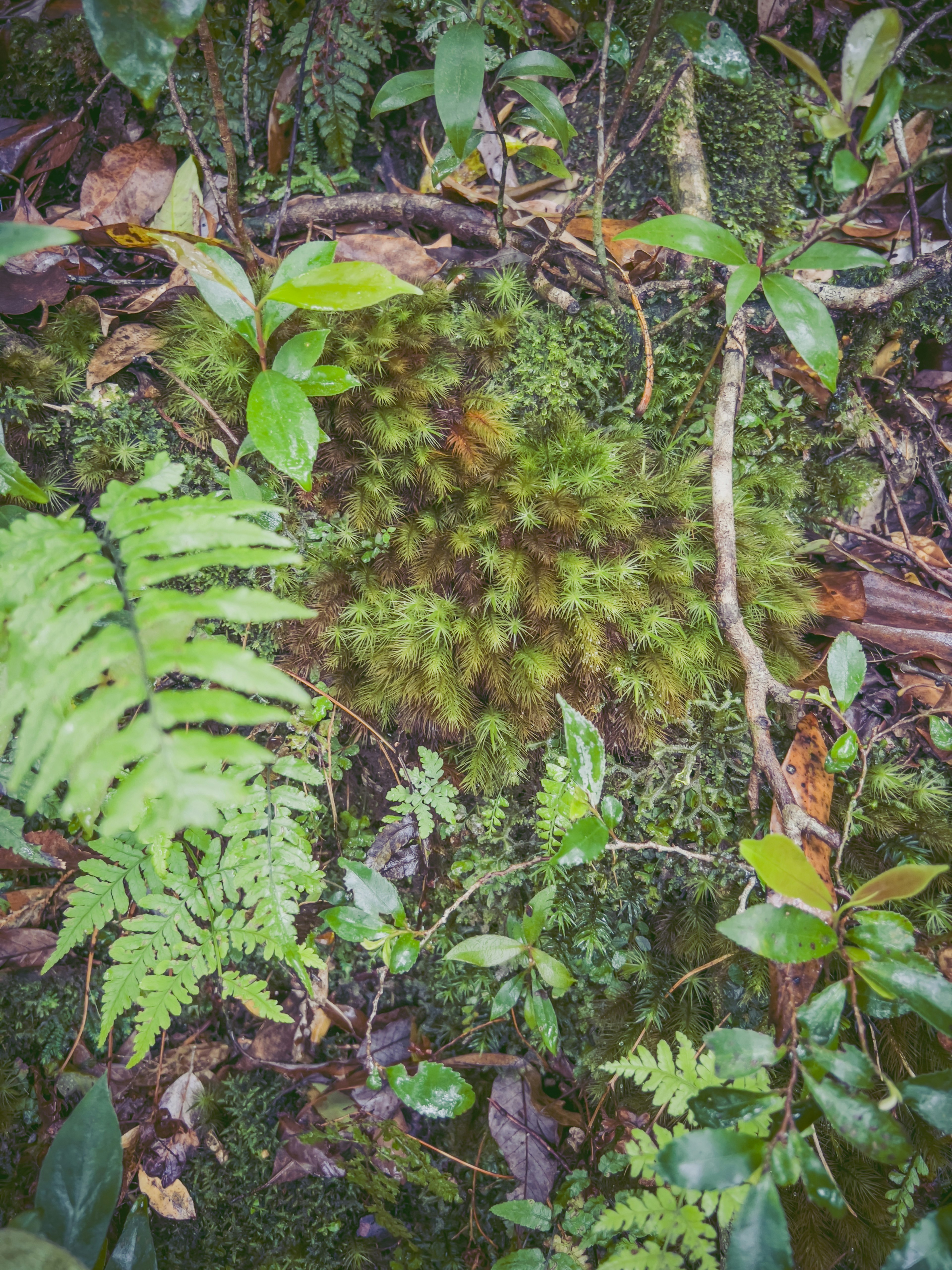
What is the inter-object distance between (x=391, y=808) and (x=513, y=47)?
9.63 feet

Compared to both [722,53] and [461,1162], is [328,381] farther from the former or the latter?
[461,1162]

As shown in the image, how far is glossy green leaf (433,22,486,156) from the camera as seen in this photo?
6.24ft

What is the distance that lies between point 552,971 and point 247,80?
3.45 metres

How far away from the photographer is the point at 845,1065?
1.43 m

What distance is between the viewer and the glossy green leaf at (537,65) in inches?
82.9

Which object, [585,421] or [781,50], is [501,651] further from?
[781,50]

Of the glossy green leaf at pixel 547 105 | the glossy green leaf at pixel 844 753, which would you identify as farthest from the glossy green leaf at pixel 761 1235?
the glossy green leaf at pixel 547 105

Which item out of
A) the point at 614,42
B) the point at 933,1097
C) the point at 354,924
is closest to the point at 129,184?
the point at 614,42

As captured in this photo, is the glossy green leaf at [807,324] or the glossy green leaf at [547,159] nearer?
the glossy green leaf at [807,324]

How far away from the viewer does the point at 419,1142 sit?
2289 mm

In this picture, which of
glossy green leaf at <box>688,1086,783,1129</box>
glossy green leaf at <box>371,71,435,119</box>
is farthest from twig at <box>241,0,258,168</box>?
glossy green leaf at <box>688,1086,783,1129</box>

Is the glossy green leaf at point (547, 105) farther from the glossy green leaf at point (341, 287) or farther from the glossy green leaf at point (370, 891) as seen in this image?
the glossy green leaf at point (370, 891)

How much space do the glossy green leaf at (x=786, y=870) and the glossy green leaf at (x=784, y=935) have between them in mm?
48

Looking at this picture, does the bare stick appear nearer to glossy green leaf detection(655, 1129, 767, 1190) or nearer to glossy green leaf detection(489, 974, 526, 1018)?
glossy green leaf detection(655, 1129, 767, 1190)
